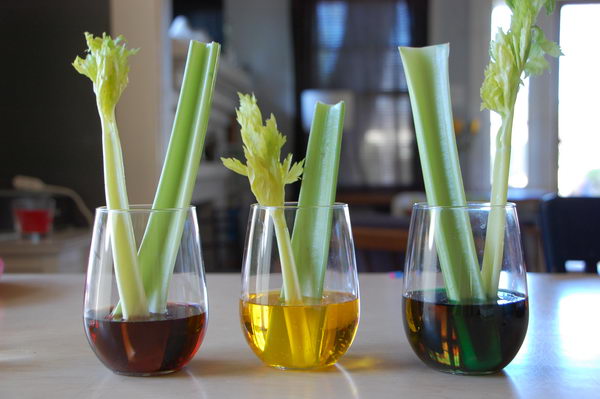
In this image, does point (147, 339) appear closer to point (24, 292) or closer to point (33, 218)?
point (24, 292)

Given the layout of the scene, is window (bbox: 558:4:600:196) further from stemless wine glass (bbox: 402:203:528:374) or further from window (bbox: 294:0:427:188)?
stemless wine glass (bbox: 402:203:528:374)

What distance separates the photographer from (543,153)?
5562 mm

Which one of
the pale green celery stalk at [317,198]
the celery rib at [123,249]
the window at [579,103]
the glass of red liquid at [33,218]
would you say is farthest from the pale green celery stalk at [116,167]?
the window at [579,103]

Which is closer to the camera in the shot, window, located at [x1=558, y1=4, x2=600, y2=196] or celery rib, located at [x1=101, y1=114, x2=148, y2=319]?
celery rib, located at [x1=101, y1=114, x2=148, y2=319]

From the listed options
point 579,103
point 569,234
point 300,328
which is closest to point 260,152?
point 300,328

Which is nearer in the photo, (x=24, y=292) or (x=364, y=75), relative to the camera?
(x=24, y=292)

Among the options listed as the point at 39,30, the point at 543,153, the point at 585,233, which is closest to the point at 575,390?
the point at 585,233

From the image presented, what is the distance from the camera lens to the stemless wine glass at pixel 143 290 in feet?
1.61

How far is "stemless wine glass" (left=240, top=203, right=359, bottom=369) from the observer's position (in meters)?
0.50

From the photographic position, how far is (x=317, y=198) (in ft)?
1.76

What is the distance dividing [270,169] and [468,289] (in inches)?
6.1

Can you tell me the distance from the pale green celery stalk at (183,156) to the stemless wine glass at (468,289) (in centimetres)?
16

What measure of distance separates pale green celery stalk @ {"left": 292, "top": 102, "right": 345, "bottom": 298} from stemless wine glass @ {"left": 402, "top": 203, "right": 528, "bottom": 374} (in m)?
0.06

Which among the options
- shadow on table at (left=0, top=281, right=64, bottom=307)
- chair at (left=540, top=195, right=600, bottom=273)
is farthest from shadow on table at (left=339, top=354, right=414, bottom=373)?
chair at (left=540, top=195, right=600, bottom=273)
